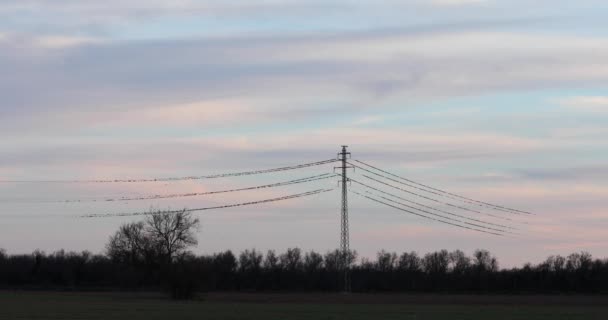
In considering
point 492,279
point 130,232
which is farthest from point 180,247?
point 492,279

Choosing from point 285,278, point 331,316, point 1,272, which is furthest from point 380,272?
point 331,316

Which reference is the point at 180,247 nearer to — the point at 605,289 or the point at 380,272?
the point at 380,272

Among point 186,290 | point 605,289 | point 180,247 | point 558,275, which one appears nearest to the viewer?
point 186,290

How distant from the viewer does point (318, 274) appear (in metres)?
140

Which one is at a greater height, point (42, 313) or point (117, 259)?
point (117, 259)

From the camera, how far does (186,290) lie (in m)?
101

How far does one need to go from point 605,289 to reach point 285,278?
133 ft

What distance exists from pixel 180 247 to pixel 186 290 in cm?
5251

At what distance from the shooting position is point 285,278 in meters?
141

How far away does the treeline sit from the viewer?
127000 millimetres

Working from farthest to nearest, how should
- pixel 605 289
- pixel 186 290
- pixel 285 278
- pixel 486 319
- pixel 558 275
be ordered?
pixel 285 278 < pixel 558 275 < pixel 605 289 < pixel 186 290 < pixel 486 319

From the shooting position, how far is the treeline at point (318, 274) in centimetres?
12700

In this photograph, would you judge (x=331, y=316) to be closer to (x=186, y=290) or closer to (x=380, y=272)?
(x=186, y=290)

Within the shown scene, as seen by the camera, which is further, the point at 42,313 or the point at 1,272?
the point at 1,272
